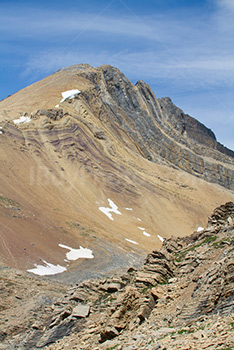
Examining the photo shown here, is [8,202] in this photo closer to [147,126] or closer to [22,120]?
[22,120]

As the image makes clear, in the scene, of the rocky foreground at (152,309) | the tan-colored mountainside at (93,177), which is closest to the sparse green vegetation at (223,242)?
the rocky foreground at (152,309)

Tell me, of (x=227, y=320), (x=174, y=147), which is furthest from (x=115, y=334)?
(x=174, y=147)

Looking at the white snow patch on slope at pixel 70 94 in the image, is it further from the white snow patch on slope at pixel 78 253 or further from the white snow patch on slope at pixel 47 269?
the white snow patch on slope at pixel 47 269

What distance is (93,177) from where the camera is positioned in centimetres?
6262

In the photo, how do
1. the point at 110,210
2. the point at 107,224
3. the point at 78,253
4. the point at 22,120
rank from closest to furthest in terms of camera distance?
1. the point at 78,253
2. the point at 107,224
3. the point at 110,210
4. the point at 22,120

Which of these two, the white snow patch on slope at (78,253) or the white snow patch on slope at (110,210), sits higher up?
the white snow patch on slope at (110,210)

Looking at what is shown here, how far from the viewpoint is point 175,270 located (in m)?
15.5

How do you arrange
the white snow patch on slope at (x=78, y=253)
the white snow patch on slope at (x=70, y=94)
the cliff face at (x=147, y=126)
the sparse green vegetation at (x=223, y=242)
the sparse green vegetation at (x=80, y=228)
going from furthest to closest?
the cliff face at (x=147, y=126), the white snow patch on slope at (x=70, y=94), the sparse green vegetation at (x=80, y=228), the white snow patch on slope at (x=78, y=253), the sparse green vegetation at (x=223, y=242)

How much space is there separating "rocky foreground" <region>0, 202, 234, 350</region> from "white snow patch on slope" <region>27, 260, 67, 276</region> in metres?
8.51

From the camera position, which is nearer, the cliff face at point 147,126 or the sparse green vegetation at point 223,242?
the sparse green vegetation at point 223,242

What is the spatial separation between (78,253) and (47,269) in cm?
636

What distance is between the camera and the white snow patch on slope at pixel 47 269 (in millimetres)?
29889

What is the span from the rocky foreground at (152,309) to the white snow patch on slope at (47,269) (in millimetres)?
8506

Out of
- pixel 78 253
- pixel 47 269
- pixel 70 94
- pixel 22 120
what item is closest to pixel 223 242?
pixel 47 269
